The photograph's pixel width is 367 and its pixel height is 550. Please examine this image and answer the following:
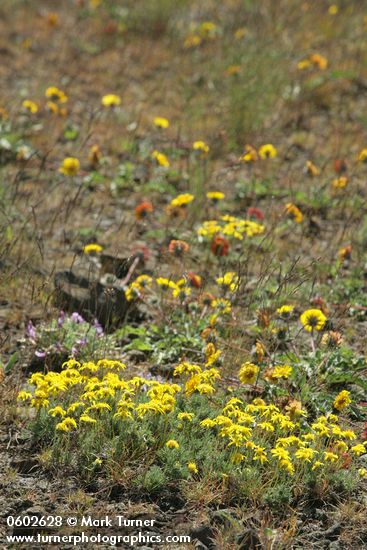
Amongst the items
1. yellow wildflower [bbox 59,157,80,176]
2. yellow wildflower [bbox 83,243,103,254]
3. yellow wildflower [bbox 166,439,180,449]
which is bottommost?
yellow wildflower [bbox 166,439,180,449]

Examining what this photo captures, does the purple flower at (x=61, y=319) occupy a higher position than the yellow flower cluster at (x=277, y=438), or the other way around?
the purple flower at (x=61, y=319)

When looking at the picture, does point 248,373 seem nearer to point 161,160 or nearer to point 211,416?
point 211,416

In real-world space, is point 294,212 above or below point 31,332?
above

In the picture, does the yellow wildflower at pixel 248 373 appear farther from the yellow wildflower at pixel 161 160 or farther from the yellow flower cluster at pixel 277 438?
the yellow wildflower at pixel 161 160

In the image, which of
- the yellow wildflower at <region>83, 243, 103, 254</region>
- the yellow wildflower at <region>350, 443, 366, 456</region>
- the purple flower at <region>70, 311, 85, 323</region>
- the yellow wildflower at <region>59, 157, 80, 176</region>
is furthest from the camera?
the yellow wildflower at <region>59, 157, 80, 176</region>

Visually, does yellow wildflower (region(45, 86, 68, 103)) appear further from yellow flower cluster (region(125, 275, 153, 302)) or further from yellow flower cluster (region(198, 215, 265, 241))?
yellow flower cluster (region(125, 275, 153, 302))

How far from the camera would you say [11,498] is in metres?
3.35

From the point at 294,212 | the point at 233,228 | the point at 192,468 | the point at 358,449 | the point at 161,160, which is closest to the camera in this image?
the point at 192,468

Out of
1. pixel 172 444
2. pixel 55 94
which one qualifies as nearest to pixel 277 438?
pixel 172 444

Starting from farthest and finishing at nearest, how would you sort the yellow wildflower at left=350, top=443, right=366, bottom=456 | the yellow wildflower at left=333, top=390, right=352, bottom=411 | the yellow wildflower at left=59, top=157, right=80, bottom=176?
the yellow wildflower at left=59, top=157, right=80, bottom=176
the yellow wildflower at left=333, top=390, right=352, bottom=411
the yellow wildflower at left=350, top=443, right=366, bottom=456

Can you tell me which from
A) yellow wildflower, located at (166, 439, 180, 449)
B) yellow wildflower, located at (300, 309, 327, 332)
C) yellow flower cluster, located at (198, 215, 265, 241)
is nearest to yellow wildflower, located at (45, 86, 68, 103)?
yellow flower cluster, located at (198, 215, 265, 241)

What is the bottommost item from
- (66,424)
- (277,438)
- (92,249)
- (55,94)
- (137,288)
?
(277,438)

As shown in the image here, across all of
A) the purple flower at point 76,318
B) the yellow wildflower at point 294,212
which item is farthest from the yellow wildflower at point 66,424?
the yellow wildflower at point 294,212

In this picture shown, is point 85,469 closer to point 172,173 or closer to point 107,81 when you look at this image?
point 172,173
